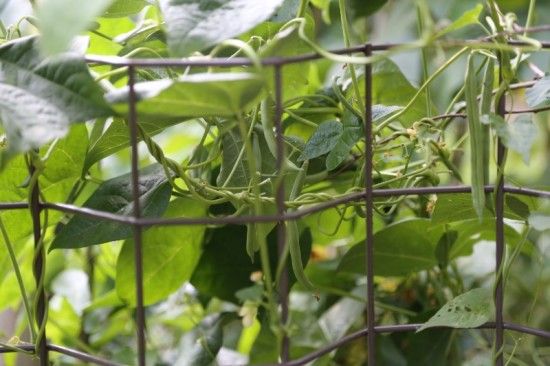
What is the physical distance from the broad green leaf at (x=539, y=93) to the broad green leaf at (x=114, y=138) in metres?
0.22

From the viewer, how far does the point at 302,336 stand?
750mm

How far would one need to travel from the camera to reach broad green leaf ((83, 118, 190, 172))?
53cm

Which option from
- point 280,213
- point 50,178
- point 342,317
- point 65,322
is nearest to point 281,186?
point 280,213

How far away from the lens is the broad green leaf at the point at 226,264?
66 cm

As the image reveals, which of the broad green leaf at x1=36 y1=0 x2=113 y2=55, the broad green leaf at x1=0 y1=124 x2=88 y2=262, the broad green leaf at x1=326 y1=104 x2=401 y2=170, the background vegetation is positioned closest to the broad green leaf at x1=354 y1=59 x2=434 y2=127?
the background vegetation

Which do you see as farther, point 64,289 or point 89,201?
point 64,289

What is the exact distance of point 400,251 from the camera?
664 millimetres

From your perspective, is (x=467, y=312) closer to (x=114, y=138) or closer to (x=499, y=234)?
(x=499, y=234)

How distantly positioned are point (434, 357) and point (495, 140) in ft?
0.77

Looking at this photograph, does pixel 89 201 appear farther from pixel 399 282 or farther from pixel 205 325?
pixel 399 282

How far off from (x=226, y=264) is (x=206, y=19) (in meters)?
0.29

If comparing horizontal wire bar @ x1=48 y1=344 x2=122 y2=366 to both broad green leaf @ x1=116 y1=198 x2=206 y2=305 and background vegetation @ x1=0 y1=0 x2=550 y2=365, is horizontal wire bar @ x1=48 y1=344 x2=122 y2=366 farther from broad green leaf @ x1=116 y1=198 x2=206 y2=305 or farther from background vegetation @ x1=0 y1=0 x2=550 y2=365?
broad green leaf @ x1=116 y1=198 x2=206 y2=305

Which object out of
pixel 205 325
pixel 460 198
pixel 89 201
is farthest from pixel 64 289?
pixel 460 198

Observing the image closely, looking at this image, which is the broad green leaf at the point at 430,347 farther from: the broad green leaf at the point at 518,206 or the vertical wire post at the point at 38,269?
the vertical wire post at the point at 38,269
